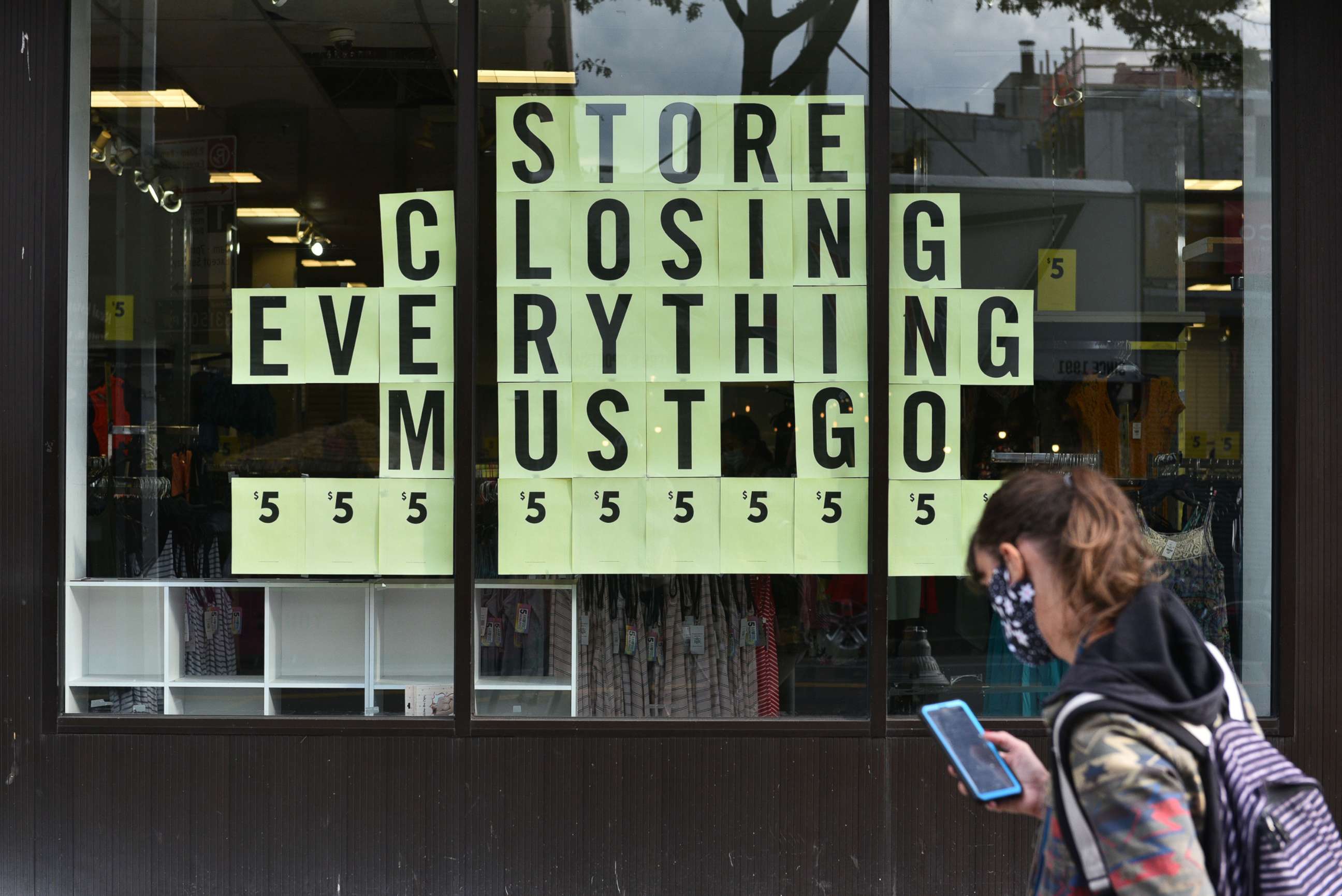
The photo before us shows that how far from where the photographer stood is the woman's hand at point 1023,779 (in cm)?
203

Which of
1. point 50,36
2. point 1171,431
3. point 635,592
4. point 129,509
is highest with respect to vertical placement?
point 50,36

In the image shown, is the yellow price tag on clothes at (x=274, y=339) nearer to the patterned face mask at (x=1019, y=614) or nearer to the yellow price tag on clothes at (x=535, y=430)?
the yellow price tag on clothes at (x=535, y=430)

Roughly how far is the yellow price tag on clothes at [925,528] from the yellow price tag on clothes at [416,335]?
197 cm

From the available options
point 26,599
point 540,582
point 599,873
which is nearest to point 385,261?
point 540,582

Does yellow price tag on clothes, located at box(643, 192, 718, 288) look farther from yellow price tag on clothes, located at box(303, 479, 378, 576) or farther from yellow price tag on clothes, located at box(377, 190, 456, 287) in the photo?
yellow price tag on clothes, located at box(303, 479, 378, 576)

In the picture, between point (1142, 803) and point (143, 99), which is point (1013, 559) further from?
point (143, 99)

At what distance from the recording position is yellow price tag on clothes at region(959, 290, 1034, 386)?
16.0 feet

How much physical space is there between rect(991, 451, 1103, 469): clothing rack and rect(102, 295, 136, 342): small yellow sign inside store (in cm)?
391

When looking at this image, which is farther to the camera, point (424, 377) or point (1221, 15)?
point (1221, 15)

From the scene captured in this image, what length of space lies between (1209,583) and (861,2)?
3014 mm

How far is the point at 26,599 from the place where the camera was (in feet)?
15.5

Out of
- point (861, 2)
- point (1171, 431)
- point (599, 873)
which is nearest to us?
point (599, 873)

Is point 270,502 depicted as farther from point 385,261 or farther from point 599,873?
point 599,873

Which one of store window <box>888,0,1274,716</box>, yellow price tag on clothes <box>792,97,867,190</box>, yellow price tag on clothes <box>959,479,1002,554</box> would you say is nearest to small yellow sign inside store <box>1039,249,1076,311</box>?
→ store window <box>888,0,1274,716</box>
